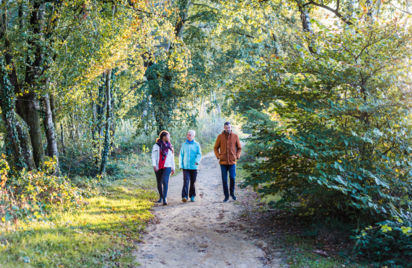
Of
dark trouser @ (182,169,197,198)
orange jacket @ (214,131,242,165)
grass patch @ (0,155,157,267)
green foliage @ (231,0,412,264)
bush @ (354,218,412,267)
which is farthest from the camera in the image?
dark trouser @ (182,169,197,198)

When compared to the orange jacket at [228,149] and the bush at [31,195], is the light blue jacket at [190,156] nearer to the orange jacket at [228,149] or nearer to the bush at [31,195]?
the orange jacket at [228,149]

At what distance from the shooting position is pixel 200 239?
661 cm

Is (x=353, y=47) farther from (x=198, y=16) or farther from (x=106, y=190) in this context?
(x=198, y=16)

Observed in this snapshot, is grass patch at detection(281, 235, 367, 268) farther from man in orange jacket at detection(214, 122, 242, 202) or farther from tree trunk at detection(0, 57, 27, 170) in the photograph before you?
tree trunk at detection(0, 57, 27, 170)

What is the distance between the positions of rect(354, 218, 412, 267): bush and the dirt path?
1587mm

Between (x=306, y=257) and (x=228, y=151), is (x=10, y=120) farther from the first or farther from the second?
(x=306, y=257)

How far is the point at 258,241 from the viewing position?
6484 millimetres

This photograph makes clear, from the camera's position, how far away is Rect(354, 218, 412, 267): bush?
5.13 m

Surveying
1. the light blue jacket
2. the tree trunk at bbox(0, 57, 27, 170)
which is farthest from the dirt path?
the tree trunk at bbox(0, 57, 27, 170)

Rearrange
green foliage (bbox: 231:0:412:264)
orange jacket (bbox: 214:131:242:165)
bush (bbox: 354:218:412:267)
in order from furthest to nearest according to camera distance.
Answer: orange jacket (bbox: 214:131:242:165)
green foliage (bbox: 231:0:412:264)
bush (bbox: 354:218:412:267)

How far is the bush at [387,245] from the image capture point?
513cm

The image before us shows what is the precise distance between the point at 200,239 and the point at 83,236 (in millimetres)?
2332

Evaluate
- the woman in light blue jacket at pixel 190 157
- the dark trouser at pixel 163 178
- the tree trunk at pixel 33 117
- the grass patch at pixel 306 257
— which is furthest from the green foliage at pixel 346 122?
the tree trunk at pixel 33 117

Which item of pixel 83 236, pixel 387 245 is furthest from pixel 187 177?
pixel 387 245
